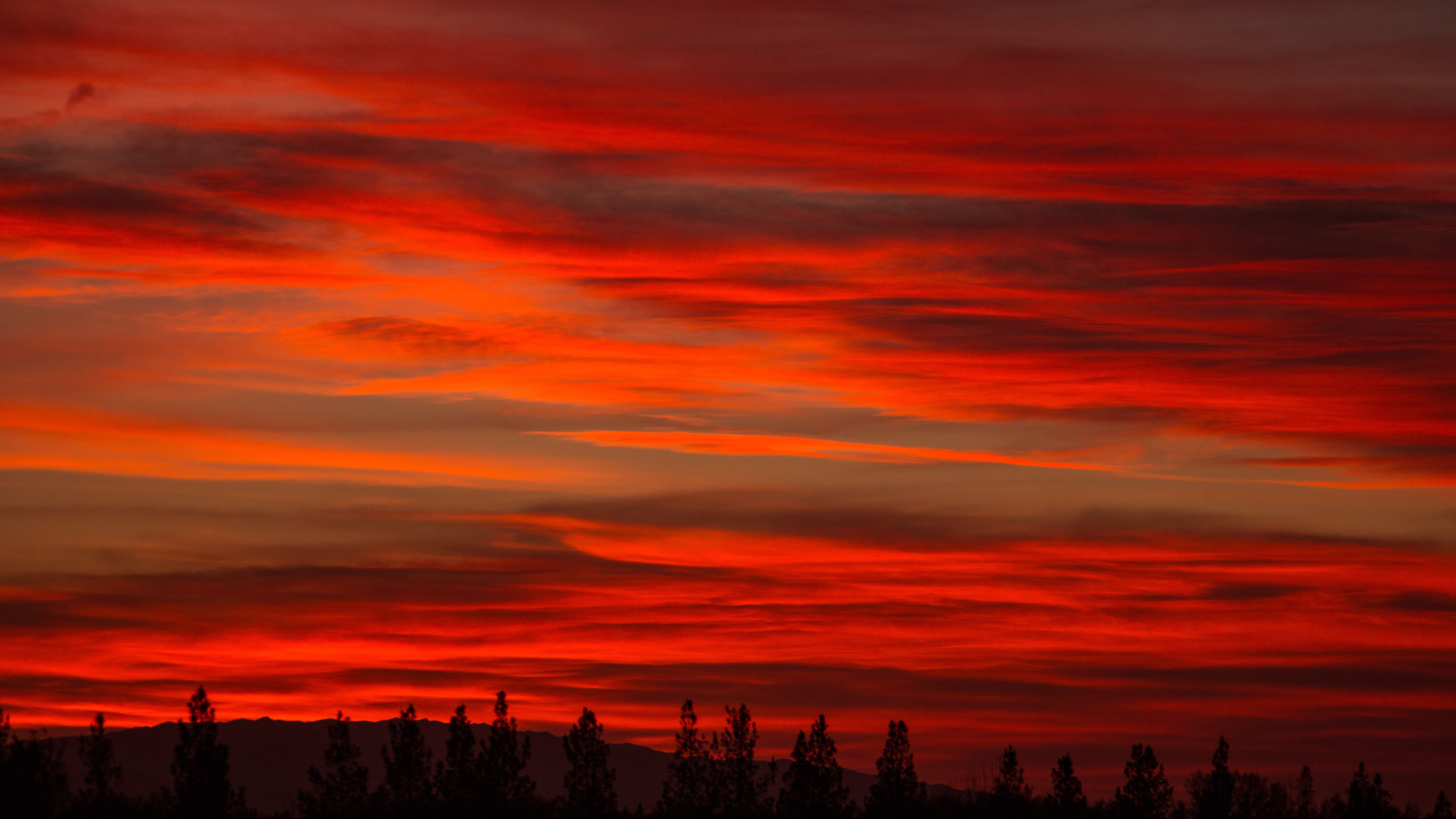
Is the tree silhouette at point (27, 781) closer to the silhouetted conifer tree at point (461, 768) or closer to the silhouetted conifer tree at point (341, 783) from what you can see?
the silhouetted conifer tree at point (341, 783)

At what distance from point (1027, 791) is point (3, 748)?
10025 cm

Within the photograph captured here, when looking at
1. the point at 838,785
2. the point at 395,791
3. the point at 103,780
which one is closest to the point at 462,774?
the point at 395,791

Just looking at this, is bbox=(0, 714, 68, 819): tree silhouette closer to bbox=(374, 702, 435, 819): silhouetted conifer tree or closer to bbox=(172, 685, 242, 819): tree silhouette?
bbox=(172, 685, 242, 819): tree silhouette

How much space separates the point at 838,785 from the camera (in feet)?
514

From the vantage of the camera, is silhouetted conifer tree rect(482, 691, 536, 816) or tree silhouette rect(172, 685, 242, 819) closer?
tree silhouette rect(172, 685, 242, 819)

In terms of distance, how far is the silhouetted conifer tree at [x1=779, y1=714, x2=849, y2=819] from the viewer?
375ft

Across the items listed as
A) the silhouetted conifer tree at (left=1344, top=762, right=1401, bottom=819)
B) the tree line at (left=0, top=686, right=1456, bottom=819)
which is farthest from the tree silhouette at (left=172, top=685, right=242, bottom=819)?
the silhouetted conifer tree at (left=1344, top=762, right=1401, bottom=819)

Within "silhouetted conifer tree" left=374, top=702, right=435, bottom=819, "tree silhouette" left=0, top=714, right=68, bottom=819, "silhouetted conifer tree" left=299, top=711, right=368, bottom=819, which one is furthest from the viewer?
"silhouetted conifer tree" left=374, top=702, right=435, bottom=819

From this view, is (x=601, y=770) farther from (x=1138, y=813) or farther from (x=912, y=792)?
(x=1138, y=813)

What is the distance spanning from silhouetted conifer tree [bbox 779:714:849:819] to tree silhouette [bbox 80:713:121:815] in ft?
143

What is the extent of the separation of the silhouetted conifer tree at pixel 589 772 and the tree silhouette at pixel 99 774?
44.0m

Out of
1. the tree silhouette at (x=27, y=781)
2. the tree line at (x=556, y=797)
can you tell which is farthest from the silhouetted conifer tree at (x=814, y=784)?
the tree silhouette at (x=27, y=781)

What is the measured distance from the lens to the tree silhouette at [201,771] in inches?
3639

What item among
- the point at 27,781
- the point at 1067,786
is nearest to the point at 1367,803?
the point at 1067,786
